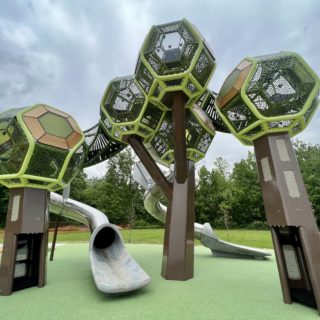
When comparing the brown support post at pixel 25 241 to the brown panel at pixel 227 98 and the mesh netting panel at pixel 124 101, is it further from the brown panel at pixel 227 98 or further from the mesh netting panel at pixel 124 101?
the brown panel at pixel 227 98

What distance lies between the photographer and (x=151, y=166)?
744cm

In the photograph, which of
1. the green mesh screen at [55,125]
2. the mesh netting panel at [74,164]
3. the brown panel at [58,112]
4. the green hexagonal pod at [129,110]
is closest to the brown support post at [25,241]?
the mesh netting panel at [74,164]

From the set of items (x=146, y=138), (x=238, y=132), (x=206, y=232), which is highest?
(x=146, y=138)

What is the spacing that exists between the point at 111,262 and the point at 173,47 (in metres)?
4.86

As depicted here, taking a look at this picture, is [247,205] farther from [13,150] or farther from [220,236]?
[13,150]

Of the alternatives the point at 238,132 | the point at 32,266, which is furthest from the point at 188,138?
the point at 32,266

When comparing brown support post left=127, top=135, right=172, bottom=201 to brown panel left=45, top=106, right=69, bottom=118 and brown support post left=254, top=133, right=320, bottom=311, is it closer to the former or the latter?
brown panel left=45, top=106, right=69, bottom=118

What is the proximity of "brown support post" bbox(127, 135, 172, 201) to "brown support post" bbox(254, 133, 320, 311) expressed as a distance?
2927mm

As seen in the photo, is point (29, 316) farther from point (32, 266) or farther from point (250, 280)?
point (250, 280)

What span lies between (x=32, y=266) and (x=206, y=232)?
5988 mm

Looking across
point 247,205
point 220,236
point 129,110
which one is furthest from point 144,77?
point 247,205

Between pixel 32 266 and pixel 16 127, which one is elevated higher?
pixel 16 127

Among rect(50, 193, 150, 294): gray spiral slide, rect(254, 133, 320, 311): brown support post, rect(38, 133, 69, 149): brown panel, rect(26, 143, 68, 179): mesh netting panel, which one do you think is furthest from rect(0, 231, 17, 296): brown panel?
rect(254, 133, 320, 311): brown support post

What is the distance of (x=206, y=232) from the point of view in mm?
9531
